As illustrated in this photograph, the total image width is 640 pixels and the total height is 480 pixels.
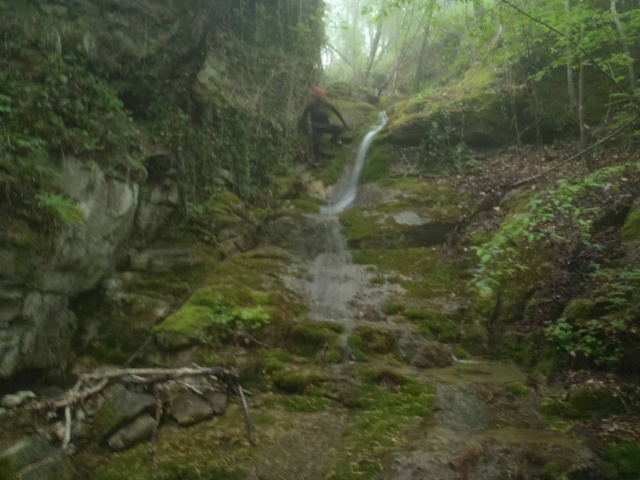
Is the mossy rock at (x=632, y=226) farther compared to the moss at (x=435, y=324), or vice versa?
the moss at (x=435, y=324)

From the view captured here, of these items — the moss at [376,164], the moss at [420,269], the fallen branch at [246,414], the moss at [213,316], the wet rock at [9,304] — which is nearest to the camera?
the fallen branch at [246,414]

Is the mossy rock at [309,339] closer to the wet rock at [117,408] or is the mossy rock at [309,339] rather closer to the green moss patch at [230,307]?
the green moss patch at [230,307]

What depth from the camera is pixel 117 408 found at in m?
4.57

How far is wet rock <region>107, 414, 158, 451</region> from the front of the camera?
4.32 meters

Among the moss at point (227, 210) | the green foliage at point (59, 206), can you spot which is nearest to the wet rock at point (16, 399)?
the green foliage at point (59, 206)

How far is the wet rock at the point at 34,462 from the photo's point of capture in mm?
3596

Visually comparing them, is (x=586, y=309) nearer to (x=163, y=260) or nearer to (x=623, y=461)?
(x=623, y=461)

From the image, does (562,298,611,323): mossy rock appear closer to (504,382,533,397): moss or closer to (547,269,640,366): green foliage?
(547,269,640,366): green foliage

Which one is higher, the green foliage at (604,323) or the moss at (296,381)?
the green foliage at (604,323)

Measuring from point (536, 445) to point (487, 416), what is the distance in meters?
0.77

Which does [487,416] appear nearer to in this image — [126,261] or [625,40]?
[126,261]

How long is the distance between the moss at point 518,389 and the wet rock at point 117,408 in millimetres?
4136

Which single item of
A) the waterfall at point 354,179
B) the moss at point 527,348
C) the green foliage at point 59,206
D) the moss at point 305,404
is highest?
the waterfall at point 354,179

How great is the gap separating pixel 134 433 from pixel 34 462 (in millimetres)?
896
